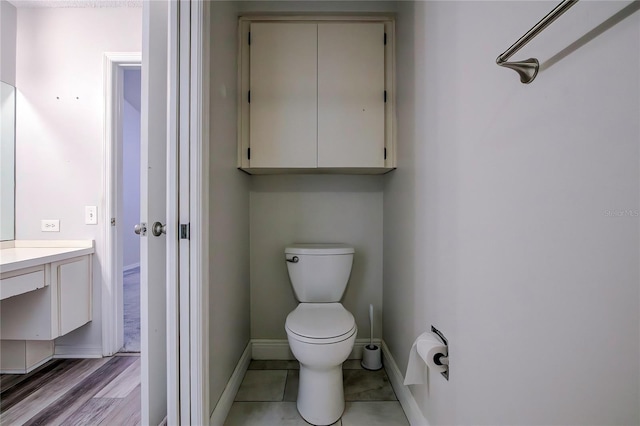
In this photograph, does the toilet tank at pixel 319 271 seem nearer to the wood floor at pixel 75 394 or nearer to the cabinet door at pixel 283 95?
the cabinet door at pixel 283 95

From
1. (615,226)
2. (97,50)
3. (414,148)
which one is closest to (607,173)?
(615,226)

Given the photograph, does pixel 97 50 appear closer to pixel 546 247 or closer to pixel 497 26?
pixel 497 26

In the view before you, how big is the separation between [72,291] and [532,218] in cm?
251

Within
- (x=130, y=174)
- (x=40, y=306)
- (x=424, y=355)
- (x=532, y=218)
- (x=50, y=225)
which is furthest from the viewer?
(x=130, y=174)

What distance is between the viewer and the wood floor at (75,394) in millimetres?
1343

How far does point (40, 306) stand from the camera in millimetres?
1637

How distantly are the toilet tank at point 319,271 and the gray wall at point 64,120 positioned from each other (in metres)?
1.44

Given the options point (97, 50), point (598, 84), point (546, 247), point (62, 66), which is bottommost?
point (546, 247)

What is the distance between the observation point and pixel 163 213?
1.15 metres

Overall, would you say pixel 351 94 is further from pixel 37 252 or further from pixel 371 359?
pixel 37 252

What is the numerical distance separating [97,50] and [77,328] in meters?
2.01

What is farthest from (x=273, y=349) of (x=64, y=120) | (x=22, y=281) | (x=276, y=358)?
(x=64, y=120)

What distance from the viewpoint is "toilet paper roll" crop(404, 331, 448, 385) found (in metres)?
0.96

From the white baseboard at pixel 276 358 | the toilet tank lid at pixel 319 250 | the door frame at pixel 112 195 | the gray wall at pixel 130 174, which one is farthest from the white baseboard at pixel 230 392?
the gray wall at pixel 130 174
